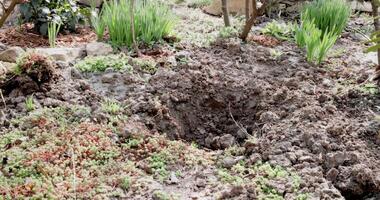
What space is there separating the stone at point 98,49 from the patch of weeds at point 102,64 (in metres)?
0.19

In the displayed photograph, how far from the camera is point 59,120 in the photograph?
3117 mm

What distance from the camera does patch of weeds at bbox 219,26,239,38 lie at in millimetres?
4517

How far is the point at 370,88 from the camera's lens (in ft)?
12.2

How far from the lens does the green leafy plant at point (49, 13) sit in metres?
4.62

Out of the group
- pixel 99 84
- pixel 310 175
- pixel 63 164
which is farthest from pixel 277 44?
pixel 63 164

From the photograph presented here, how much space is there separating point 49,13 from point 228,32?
163 cm

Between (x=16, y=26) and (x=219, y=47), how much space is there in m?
2.06

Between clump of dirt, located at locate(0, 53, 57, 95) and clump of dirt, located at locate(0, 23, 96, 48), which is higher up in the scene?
clump of dirt, located at locate(0, 53, 57, 95)

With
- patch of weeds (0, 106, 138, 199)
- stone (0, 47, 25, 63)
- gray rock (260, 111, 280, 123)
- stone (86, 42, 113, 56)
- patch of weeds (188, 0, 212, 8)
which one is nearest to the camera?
patch of weeds (0, 106, 138, 199)

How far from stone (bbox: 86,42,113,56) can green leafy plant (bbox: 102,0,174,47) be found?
0.11 m

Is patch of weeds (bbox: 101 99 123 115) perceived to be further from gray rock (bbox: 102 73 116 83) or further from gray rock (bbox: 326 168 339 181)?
gray rock (bbox: 326 168 339 181)

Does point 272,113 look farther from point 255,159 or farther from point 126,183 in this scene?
point 126,183

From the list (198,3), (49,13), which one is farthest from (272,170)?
(198,3)

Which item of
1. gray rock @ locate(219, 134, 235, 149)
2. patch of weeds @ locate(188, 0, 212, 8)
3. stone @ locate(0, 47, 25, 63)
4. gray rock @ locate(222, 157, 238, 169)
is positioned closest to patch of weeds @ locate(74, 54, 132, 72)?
stone @ locate(0, 47, 25, 63)
